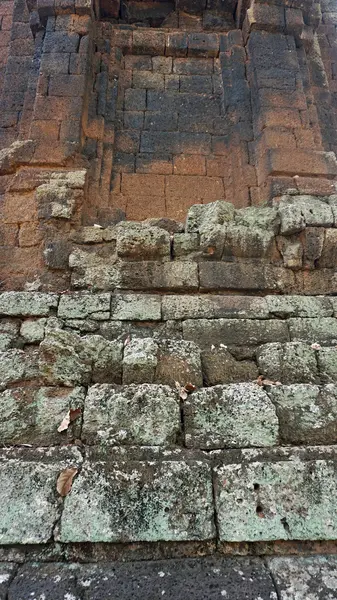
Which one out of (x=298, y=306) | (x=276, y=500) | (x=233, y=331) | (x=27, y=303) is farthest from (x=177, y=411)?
(x=27, y=303)

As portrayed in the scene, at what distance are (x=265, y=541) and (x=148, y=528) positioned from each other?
0.62 metres

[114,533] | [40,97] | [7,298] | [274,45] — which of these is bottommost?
[7,298]

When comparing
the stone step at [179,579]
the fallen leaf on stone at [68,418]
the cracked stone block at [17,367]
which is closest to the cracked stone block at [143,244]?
the cracked stone block at [17,367]

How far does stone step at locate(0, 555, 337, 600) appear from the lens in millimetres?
1978

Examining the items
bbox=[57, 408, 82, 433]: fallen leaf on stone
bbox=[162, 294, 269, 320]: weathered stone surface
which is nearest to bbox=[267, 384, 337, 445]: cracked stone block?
bbox=[162, 294, 269, 320]: weathered stone surface

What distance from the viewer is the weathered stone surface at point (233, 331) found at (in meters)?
3.63

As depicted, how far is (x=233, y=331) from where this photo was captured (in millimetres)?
3666

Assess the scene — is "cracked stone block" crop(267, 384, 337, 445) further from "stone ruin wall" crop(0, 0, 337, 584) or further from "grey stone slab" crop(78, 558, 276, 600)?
"grey stone slab" crop(78, 558, 276, 600)

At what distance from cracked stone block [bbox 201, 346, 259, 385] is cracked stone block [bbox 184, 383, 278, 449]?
1.23ft

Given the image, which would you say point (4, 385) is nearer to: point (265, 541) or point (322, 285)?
point (265, 541)

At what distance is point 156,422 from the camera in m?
2.67

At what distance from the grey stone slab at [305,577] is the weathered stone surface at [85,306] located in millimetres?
2349

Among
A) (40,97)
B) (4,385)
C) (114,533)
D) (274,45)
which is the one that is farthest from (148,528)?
(274,45)

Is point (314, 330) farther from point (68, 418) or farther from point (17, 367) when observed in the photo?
point (17, 367)
